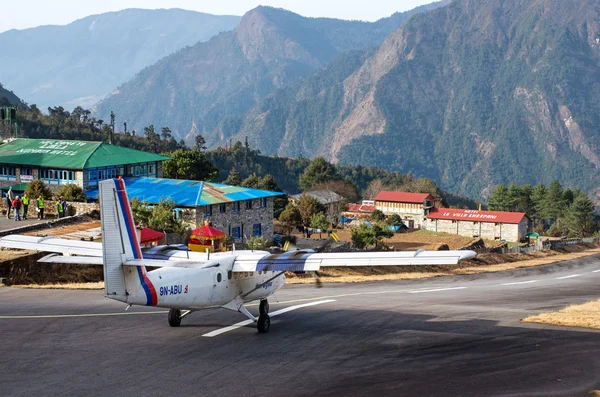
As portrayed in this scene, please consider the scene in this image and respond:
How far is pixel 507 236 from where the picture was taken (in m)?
120

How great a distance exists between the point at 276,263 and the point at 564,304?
18.7m

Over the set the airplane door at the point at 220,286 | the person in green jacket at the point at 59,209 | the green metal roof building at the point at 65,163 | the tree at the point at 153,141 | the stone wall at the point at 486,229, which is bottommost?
the stone wall at the point at 486,229

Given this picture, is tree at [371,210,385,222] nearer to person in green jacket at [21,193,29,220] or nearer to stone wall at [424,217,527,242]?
stone wall at [424,217,527,242]

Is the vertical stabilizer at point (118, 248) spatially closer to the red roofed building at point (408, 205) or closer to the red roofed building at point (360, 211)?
the red roofed building at point (360, 211)

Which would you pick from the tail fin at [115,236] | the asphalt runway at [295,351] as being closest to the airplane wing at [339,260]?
the asphalt runway at [295,351]

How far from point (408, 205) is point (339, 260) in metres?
114

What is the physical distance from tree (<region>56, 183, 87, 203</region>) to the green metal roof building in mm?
4769

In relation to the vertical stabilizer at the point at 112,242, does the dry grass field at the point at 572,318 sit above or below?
below

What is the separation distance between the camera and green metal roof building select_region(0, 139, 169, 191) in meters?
70.0

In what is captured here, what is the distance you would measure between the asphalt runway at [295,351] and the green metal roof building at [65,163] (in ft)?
126

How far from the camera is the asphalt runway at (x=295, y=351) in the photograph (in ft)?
64.8

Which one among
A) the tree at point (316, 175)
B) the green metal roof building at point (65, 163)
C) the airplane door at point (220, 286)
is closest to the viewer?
the airplane door at point (220, 286)

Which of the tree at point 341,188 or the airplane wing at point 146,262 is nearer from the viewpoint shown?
the airplane wing at point 146,262

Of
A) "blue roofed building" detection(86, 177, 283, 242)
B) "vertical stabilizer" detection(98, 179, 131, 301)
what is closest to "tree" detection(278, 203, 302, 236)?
"blue roofed building" detection(86, 177, 283, 242)
